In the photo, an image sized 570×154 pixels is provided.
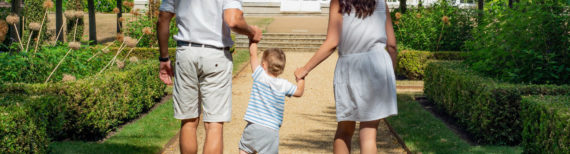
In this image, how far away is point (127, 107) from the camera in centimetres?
809

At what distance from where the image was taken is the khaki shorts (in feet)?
14.6

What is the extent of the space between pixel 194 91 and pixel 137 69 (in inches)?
168

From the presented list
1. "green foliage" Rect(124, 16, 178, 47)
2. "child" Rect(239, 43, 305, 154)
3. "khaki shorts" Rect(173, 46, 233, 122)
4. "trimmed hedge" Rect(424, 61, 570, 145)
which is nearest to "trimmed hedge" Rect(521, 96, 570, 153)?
"trimmed hedge" Rect(424, 61, 570, 145)

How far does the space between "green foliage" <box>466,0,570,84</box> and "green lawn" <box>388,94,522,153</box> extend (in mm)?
923

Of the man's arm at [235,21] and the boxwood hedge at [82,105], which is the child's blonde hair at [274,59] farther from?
the boxwood hedge at [82,105]

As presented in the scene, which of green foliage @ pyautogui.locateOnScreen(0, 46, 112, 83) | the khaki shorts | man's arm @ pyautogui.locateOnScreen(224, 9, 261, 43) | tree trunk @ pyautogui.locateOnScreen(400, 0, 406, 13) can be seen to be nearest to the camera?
man's arm @ pyautogui.locateOnScreen(224, 9, 261, 43)

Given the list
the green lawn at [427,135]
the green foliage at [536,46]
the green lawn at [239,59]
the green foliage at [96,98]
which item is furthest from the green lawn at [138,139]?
the green lawn at [239,59]

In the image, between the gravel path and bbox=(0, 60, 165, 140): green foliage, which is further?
the gravel path

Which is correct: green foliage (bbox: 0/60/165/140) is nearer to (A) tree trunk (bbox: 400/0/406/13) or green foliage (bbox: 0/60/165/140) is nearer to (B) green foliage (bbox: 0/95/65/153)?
(B) green foliage (bbox: 0/95/65/153)

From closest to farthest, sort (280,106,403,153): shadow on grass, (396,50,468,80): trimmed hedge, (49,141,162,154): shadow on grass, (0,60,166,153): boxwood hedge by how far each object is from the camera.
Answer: (0,60,166,153): boxwood hedge → (49,141,162,154): shadow on grass → (280,106,403,153): shadow on grass → (396,50,468,80): trimmed hedge

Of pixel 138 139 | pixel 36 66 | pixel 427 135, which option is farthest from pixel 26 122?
pixel 427 135

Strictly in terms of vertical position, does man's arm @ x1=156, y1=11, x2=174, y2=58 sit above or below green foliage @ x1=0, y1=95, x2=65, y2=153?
above

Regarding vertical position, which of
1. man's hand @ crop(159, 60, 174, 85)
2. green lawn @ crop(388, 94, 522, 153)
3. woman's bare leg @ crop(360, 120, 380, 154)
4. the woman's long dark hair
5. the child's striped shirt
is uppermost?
the woman's long dark hair

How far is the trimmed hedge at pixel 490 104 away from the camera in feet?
21.6
